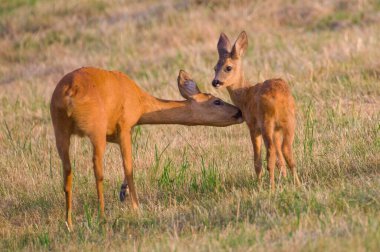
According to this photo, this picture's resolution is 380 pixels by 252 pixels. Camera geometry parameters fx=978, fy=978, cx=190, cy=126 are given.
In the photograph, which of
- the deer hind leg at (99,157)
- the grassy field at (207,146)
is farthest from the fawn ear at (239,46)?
the deer hind leg at (99,157)

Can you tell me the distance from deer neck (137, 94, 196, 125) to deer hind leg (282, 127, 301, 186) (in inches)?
47.7

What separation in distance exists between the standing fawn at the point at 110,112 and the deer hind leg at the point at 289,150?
91 centimetres

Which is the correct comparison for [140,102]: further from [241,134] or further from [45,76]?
[45,76]

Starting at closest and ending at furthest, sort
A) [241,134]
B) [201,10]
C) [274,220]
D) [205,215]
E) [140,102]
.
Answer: [274,220], [205,215], [140,102], [241,134], [201,10]

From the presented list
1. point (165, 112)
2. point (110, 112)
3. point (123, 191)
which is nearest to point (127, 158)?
point (123, 191)

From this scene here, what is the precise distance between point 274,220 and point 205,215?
0.86 meters

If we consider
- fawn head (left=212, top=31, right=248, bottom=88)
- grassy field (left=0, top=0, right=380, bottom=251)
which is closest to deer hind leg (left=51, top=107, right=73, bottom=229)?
grassy field (left=0, top=0, right=380, bottom=251)

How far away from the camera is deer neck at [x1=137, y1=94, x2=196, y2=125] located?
33.4ft

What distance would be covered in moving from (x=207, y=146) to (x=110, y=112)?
2.23m

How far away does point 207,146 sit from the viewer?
11570 millimetres

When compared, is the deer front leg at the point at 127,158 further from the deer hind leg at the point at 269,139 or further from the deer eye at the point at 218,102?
the deer hind leg at the point at 269,139

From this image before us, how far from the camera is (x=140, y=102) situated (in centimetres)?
1012

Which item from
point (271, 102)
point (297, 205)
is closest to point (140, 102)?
point (271, 102)

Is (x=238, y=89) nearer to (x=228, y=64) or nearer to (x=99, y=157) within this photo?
(x=228, y=64)
